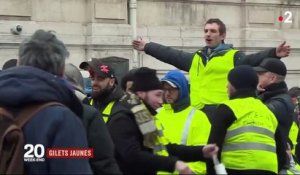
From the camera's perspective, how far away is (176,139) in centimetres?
458

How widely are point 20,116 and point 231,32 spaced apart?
13.6m

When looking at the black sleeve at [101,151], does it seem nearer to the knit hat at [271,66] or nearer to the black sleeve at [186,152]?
the black sleeve at [186,152]

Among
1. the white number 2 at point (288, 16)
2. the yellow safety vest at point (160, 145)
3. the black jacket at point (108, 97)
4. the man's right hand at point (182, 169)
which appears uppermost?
the white number 2 at point (288, 16)

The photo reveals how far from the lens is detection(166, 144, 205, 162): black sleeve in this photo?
4223 mm

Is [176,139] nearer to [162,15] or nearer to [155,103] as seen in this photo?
[155,103]

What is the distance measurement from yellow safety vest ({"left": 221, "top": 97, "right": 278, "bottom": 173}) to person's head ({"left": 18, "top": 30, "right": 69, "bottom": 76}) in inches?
74.1

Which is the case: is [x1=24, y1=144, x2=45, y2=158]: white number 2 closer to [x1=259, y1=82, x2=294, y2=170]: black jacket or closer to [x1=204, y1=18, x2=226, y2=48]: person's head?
[x1=259, y1=82, x2=294, y2=170]: black jacket

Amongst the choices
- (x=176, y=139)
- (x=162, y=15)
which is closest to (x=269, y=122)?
(x=176, y=139)

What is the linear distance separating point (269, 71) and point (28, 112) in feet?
11.0

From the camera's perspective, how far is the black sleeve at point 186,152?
422cm

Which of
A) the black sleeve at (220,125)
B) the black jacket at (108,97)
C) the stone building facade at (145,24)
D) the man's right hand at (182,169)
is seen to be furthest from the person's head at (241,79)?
the stone building facade at (145,24)

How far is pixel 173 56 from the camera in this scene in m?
6.21

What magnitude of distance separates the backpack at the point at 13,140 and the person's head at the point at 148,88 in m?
1.40

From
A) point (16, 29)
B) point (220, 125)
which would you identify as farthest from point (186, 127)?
point (16, 29)
